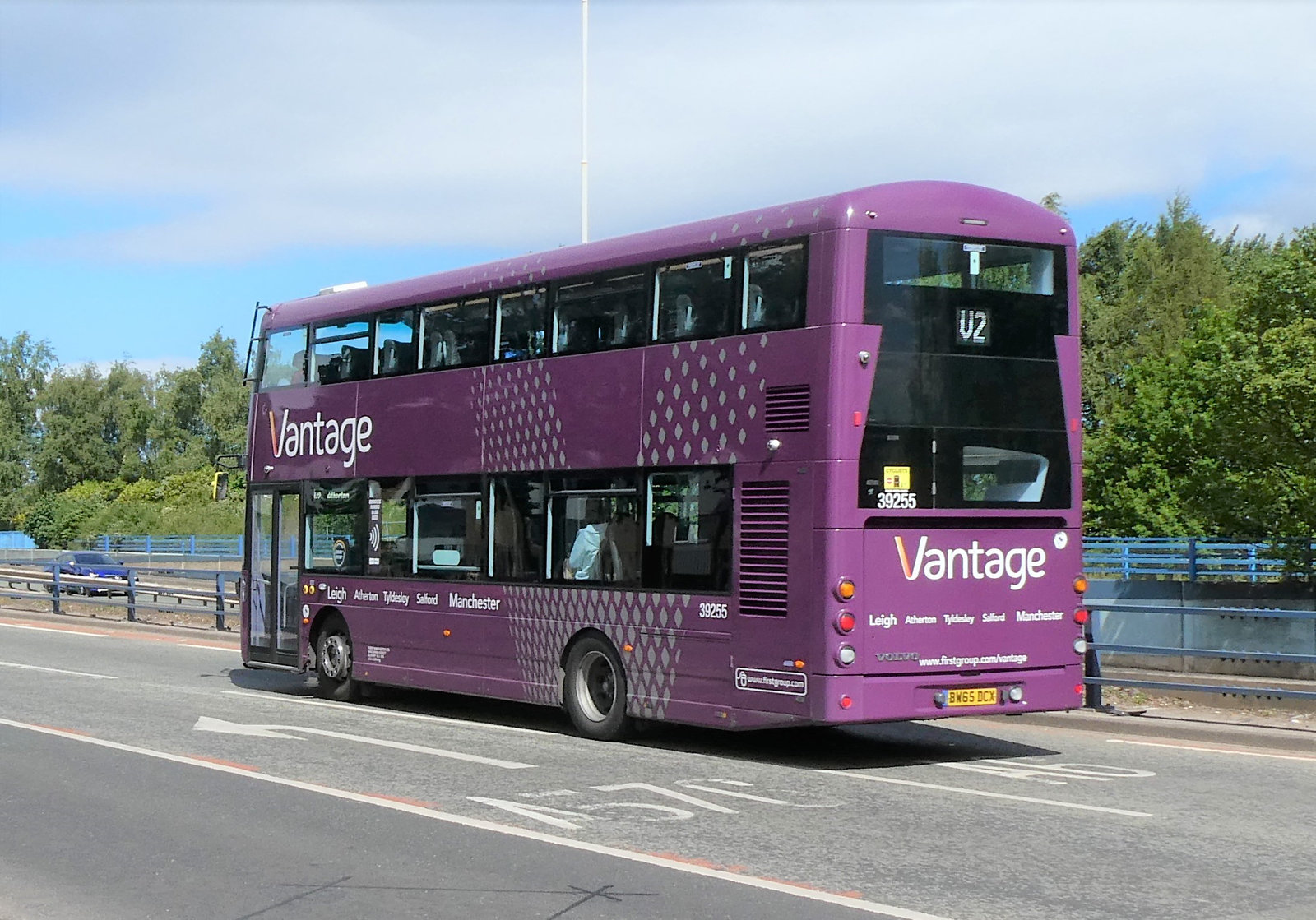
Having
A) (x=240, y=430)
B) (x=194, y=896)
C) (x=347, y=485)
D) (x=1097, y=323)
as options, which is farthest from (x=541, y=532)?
(x=240, y=430)

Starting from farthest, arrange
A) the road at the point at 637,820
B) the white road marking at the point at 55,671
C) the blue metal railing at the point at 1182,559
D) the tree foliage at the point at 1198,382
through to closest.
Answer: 1. the blue metal railing at the point at 1182,559
2. the tree foliage at the point at 1198,382
3. the white road marking at the point at 55,671
4. the road at the point at 637,820

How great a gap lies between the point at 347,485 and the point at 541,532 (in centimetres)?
365

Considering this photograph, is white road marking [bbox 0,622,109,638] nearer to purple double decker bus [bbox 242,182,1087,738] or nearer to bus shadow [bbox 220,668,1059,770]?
bus shadow [bbox 220,668,1059,770]

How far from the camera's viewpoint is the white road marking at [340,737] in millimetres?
12844

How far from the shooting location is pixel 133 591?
3275 cm

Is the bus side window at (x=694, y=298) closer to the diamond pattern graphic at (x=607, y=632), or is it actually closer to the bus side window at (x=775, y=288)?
the bus side window at (x=775, y=288)

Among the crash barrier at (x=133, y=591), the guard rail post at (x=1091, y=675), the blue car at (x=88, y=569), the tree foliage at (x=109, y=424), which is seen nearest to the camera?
the guard rail post at (x=1091, y=675)

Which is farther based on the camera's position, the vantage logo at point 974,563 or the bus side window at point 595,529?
the bus side window at point 595,529

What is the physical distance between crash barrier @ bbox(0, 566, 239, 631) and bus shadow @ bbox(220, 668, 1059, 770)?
1197 cm

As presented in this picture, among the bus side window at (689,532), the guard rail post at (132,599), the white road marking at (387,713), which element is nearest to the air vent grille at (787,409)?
the bus side window at (689,532)

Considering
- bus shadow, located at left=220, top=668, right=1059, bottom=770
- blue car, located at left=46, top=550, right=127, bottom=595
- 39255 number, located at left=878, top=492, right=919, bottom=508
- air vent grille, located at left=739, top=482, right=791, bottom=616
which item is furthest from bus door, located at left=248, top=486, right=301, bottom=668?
blue car, located at left=46, top=550, right=127, bottom=595

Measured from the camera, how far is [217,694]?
60.2 ft

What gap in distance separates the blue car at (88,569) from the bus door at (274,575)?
516 inches

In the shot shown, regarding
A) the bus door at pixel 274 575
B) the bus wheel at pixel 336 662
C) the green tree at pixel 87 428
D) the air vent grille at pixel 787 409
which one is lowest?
the bus wheel at pixel 336 662
